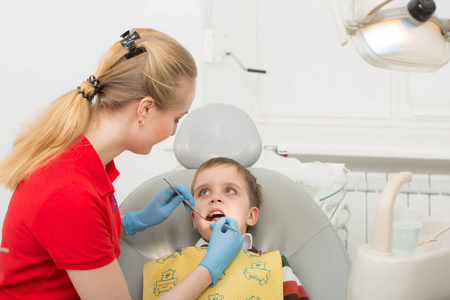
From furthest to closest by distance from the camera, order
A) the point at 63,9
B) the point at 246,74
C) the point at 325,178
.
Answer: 1. the point at 246,74
2. the point at 63,9
3. the point at 325,178

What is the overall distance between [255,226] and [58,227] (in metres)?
0.62

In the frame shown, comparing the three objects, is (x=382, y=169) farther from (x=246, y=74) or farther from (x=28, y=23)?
(x=28, y=23)

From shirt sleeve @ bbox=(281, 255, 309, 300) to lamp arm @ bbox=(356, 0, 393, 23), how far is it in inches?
30.1

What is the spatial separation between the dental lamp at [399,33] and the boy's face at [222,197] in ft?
2.46

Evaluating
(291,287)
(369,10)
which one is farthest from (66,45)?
(369,10)

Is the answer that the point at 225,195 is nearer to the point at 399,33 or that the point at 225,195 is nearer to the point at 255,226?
the point at 255,226

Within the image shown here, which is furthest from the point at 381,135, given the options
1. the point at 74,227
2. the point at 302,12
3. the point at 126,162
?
the point at 74,227

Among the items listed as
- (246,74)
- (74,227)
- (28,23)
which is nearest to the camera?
(74,227)

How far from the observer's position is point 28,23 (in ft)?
6.83

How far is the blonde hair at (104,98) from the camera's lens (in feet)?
3.85

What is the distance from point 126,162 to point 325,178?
0.95 metres

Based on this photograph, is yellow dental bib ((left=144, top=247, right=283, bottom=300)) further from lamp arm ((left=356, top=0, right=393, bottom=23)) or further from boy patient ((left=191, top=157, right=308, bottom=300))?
lamp arm ((left=356, top=0, right=393, bottom=23))

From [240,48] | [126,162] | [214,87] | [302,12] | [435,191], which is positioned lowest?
[435,191]

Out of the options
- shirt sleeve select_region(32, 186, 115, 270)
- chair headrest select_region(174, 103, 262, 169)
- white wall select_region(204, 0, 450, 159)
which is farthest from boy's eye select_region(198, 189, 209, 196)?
white wall select_region(204, 0, 450, 159)
